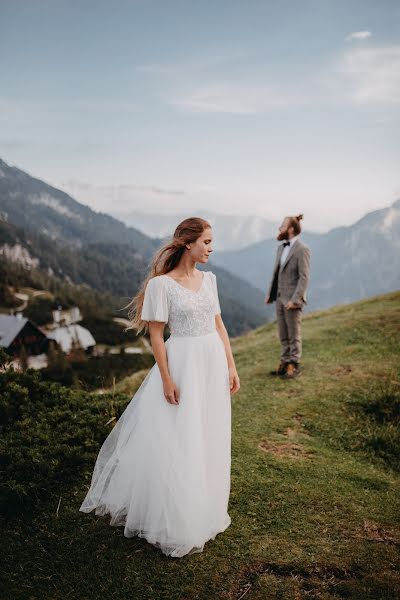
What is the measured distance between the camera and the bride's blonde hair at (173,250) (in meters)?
4.40

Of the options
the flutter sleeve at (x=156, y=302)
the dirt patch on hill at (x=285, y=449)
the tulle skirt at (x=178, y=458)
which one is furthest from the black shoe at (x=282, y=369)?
the flutter sleeve at (x=156, y=302)

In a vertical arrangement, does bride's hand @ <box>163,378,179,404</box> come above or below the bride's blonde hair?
below

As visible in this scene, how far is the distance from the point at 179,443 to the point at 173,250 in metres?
1.89

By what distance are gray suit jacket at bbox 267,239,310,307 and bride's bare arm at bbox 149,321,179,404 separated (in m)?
5.44

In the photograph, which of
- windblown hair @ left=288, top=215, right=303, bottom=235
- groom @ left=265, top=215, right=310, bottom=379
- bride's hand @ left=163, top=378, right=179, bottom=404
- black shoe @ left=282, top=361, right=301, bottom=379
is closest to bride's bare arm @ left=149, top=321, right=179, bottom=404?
bride's hand @ left=163, top=378, right=179, bottom=404

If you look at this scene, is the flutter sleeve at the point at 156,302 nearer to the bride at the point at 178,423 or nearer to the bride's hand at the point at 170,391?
the bride at the point at 178,423

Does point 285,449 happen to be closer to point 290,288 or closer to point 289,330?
point 289,330

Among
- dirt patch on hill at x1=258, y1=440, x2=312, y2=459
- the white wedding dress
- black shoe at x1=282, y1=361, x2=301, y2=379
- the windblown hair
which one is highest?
the windblown hair

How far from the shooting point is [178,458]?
429 centimetres

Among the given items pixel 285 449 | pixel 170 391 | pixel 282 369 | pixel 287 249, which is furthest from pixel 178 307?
pixel 282 369

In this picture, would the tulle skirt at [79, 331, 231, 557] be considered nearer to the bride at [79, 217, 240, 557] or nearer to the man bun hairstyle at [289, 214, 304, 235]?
the bride at [79, 217, 240, 557]

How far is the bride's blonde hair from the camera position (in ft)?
14.4

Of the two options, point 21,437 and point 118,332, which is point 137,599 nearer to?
point 21,437

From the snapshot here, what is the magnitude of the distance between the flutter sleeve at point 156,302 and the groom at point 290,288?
5384mm
